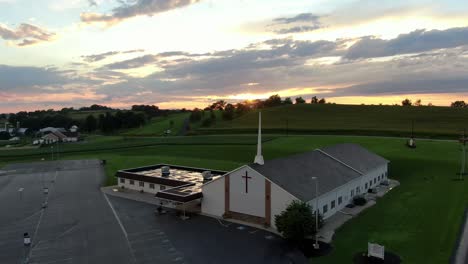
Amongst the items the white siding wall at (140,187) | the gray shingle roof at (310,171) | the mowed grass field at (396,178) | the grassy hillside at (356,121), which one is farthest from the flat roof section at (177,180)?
the grassy hillside at (356,121)

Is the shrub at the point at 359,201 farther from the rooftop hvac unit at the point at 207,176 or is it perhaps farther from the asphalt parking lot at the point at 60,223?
the asphalt parking lot at the point at 60,223

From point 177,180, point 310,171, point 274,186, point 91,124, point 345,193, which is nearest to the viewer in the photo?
point 274,186

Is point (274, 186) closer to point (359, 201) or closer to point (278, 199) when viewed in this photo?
point (278, 199)

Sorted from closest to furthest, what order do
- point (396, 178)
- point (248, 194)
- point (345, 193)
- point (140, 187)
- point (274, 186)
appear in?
1. point (274, 186)
2. point (248, 194)
3. point (345, 193)
4. point (140, 187)
5. point (396, 178)

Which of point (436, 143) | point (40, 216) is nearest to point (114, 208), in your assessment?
point (40, 216)

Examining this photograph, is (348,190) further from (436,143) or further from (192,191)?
(436,143)

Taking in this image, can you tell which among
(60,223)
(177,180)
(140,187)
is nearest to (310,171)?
(177,180)
